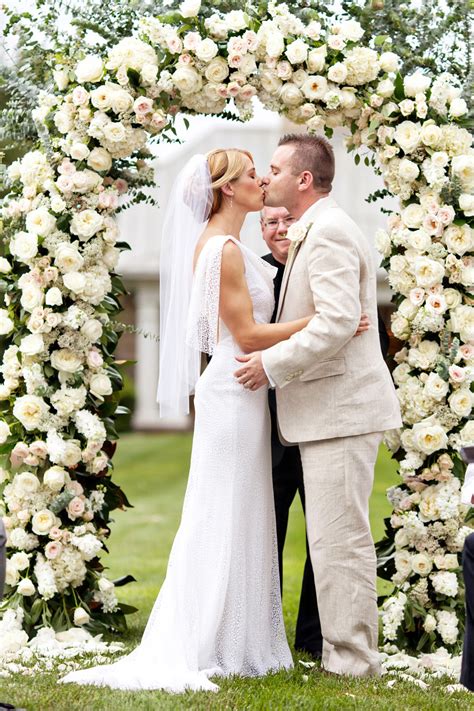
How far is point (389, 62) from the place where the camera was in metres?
5.57

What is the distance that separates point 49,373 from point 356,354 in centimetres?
181

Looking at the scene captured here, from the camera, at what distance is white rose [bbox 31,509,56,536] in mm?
5605

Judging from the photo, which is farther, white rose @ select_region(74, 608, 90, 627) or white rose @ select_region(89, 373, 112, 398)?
white rose @ select_region(89, 373, 112, 398)

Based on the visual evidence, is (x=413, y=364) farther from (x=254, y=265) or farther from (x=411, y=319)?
(x=254, y=265)

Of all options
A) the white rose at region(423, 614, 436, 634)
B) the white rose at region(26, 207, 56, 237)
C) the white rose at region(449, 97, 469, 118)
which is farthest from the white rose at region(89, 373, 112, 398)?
the white rose at region(449, 97, 469, 118)

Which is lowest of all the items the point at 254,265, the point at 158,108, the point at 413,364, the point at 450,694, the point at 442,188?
the point at 450,694

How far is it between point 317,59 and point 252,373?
185 centimetres

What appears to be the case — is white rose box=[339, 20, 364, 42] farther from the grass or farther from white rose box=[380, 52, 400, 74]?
the grass

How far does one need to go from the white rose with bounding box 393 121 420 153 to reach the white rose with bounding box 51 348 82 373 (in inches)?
83.0

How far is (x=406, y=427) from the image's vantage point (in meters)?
5.68

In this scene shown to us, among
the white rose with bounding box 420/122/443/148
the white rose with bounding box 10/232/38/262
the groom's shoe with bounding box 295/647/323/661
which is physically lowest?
the groom's shoe with bounding box 295/647/323/661

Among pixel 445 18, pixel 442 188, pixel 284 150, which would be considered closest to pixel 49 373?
pixel 284 150

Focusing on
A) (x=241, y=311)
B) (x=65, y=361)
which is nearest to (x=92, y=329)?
(x=65, y=361)

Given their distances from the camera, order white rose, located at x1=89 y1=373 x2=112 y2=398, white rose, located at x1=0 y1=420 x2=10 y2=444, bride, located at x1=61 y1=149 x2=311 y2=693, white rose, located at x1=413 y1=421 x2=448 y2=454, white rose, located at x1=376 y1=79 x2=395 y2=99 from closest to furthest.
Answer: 1. bride, located at x1=61 y1=149 x2=311 y2=693
2. white rose, located at x1=413 y1=421 x2=448 y2=454
3. white rose, located at x1=376 y1=79 x2=395 y2=99
4. white rose, located at x1=0 y1=420 x2=10 y2=444
5. white rose, located at x1=89 y1=373 x2=112 y2=398
